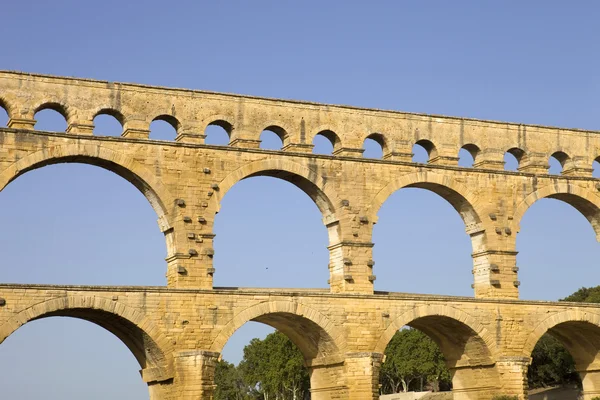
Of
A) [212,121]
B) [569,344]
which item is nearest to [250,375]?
[569,344]

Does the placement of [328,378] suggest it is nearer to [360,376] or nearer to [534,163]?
[360,376]

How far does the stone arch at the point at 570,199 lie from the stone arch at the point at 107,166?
40.3 ft

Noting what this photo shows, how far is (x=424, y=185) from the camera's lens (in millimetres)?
35625

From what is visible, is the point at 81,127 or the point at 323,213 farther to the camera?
the point at 323,213

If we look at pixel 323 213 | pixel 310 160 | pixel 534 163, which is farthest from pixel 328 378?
pixel 534 163

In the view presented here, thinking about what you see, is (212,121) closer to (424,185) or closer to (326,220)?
(326,220)

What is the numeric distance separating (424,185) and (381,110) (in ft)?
9.51

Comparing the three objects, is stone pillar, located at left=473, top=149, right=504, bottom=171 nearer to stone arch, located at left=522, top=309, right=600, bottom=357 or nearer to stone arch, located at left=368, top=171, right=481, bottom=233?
stone arch, located at left=368, top=171, right=481, bottom=233

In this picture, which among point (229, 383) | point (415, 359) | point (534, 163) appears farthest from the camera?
point (229, 383)

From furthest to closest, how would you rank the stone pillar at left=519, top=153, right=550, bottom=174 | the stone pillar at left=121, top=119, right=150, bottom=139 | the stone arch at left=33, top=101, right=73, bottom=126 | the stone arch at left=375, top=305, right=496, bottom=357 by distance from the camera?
1. the stone pillar at left=519, top=153, right=550, bottom=174
2. the stone arch at left=375, top=305, right=496, bottom=357
3. the stone pillar at left=121, top=119, right=150, bottom=139
4. the stone arch at left=33, top=101, right=73, bottom=126

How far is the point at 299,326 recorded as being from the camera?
33.1 metres

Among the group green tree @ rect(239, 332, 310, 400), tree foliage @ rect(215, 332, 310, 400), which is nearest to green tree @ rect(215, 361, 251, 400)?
tree foliage @ rect(215, 332, 310, 400)

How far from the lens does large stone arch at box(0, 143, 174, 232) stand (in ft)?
97.6

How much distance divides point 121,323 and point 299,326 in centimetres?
572
